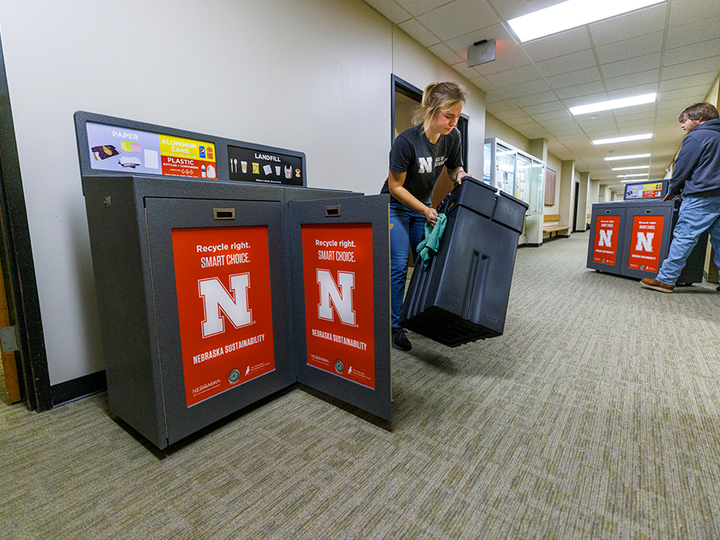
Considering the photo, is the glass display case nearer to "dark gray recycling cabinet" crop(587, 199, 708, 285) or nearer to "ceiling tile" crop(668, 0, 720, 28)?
"dark gray recycling cabinet" crop(587, 199, 708, 285)

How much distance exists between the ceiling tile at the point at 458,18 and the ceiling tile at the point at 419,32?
0.05m

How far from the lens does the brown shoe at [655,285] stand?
109 inches

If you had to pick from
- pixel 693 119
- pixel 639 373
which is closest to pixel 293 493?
pixel 639 373

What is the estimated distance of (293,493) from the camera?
805mm

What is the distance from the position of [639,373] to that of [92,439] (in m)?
1.98

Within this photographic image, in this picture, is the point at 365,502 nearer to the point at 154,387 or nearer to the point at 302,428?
the point at 302,428

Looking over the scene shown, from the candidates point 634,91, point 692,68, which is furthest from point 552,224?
point 692,68

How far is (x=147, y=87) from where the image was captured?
1381 mm

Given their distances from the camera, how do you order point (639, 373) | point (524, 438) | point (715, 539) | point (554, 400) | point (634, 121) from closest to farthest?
1. point (715, 539)
2. point (524, 438)
3. point (554, 400)
4. point (639, 373)
5. point (634, 121)

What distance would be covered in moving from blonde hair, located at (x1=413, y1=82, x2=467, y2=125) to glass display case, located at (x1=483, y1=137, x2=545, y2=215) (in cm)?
302

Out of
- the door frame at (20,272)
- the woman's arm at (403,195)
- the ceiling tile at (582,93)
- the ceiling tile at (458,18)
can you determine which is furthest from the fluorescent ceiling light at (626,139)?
the door frame at (20,272)

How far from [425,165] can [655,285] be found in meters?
2.63

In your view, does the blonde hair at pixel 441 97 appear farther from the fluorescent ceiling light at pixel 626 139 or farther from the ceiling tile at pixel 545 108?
the fluorescent ceiling light at pixel 626 139

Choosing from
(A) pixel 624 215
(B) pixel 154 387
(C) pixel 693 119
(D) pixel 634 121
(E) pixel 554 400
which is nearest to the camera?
(B) pixel 154 387
